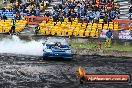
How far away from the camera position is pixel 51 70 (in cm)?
3125

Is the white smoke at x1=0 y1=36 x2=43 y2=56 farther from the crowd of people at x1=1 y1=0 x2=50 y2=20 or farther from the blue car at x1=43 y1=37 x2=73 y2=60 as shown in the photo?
the crowd of people at x1=1 y1=0 x2=50 y2=20

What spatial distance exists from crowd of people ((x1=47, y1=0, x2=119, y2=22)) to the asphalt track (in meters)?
8.62

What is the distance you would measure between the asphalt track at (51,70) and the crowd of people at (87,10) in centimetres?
862

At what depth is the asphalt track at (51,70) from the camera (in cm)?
2650

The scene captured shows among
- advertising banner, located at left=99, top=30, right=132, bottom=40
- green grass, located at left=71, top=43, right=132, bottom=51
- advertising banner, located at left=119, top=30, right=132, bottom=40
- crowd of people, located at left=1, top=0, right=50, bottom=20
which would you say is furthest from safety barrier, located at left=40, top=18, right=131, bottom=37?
crowd of people, located at left=1, top=0, right=50, bottom=20

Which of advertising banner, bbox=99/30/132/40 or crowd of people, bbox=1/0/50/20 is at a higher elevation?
crowd of people, bbox=1/0/50/20

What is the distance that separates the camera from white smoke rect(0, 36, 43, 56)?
38938 mm

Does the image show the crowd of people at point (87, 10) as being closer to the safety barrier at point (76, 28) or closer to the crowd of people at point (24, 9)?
the safety barrier at point (76, 28)

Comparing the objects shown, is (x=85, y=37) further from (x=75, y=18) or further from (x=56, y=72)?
(x=56, y=72)

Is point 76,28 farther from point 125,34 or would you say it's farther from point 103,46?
point 125,34

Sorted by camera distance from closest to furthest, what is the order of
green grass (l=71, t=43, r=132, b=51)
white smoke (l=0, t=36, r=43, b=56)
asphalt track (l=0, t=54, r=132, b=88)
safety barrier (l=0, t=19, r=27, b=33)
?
asphalt track (l=0, t=54, r=132, b=88) < white smoke (l=0, t=36, r=43, b=56) < green grass (l=71, t=43, r=132, b=51) < safety barrier (l=0, t=19, r=27, b=33)

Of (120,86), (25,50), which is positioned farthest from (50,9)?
(120,86)

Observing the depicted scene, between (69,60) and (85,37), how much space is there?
6.58 m

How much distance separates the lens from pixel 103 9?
47469 mm
